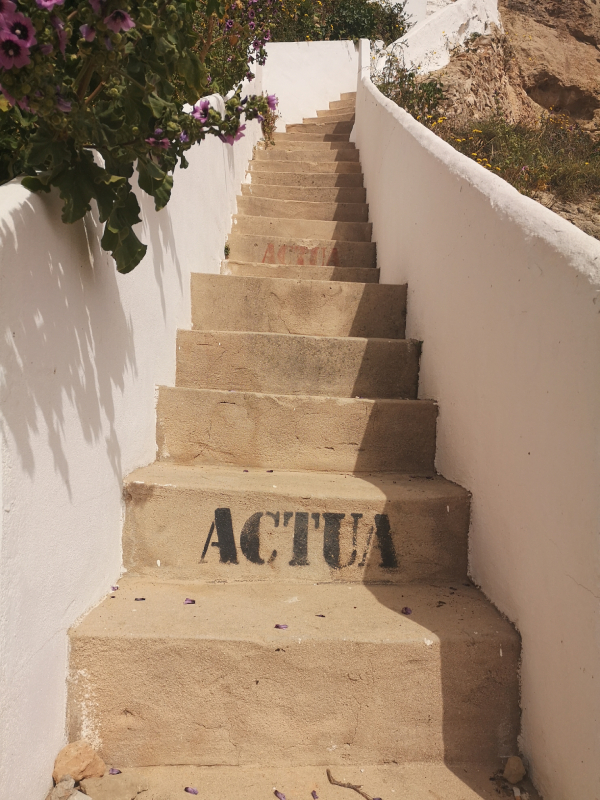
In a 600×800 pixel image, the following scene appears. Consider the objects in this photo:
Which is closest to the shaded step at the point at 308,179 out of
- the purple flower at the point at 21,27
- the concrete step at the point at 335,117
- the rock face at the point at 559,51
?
the concrete step at the point at 335,117

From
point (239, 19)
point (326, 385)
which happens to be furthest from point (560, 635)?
point (239, 19)

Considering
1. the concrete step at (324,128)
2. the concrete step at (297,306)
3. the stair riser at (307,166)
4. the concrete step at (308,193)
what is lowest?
the concrete step at (297,306)

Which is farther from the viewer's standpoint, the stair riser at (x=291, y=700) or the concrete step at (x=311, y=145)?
the concrete step at (x=311, y=145)

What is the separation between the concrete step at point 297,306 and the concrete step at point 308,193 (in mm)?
2275

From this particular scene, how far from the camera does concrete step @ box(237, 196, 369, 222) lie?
16.6 ft

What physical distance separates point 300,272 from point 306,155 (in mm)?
3385

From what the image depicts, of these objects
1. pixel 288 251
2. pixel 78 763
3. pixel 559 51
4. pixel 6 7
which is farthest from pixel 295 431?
pixel 559 51

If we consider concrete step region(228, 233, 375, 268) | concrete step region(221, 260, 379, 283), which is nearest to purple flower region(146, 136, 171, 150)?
concrete step region(221, 260, 379, 283)

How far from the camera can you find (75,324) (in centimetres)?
174

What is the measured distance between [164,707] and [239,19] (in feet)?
18.5

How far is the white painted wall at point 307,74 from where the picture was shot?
30.5 ft

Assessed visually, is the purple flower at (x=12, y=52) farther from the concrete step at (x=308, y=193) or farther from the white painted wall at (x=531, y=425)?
the concrete step at (x=308, y=193)

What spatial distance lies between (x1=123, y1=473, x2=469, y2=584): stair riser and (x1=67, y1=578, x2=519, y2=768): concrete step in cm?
31

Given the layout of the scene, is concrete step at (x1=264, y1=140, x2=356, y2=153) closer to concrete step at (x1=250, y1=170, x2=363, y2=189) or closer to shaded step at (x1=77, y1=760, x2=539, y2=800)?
concrete step at (x1=250, y1=170, x2=363, y2=189)
